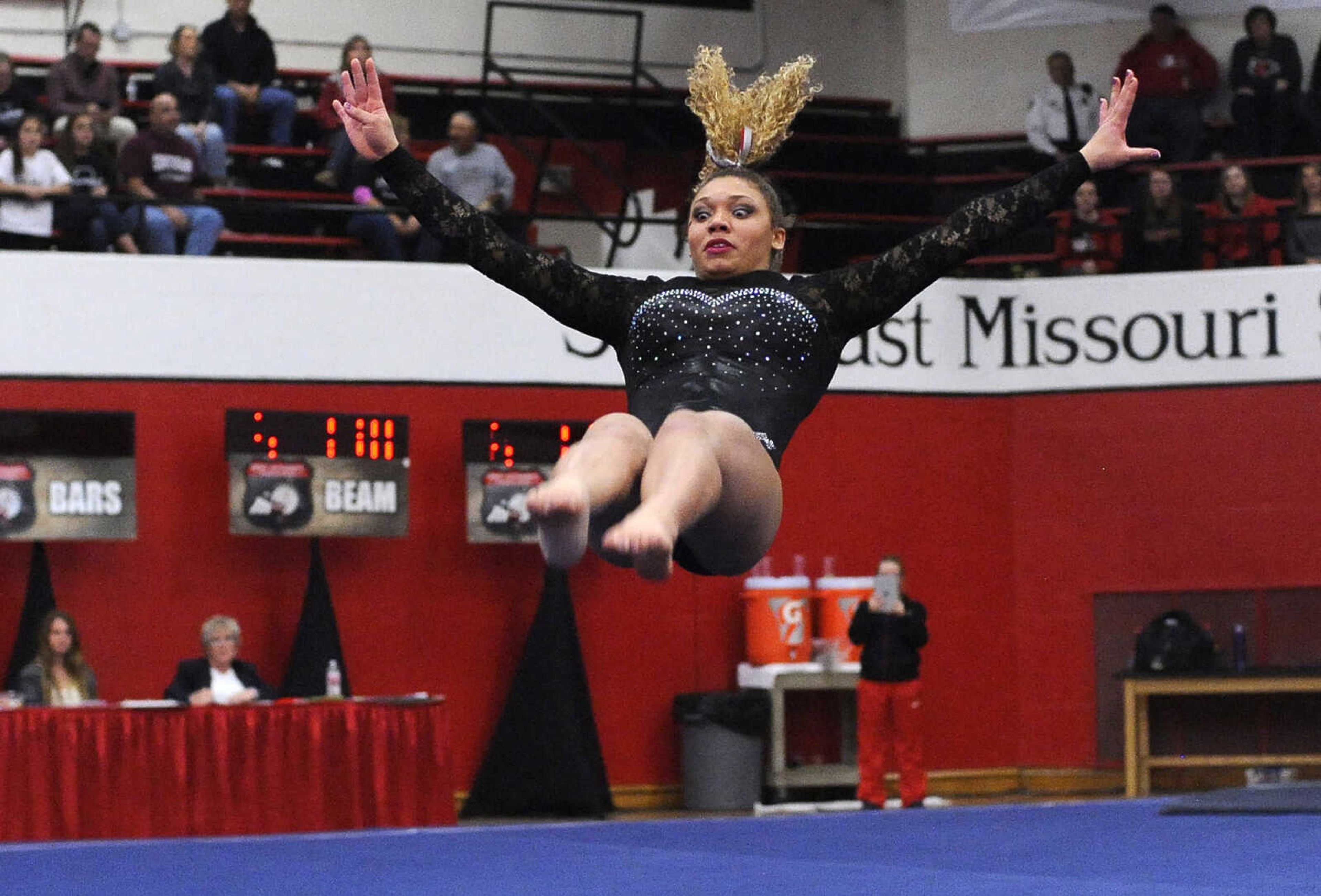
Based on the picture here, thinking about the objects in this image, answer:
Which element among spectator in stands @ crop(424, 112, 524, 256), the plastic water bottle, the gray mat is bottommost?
Result: the gray mat

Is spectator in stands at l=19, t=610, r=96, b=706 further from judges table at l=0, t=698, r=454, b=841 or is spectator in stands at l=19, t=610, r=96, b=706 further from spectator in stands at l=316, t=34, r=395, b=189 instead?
spectator in stands at l=316, t=34, r=395, b=189

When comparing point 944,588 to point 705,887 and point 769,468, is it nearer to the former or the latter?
point 705,887

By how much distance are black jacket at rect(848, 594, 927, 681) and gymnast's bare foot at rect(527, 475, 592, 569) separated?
6.97m

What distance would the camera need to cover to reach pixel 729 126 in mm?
5516

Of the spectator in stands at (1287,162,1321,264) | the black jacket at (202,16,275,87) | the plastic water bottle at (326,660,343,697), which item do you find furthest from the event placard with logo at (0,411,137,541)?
the spectator in stands at (1287,162,1321,264)

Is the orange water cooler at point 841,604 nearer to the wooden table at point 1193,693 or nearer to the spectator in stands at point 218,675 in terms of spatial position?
the wooden table at point 1193,693

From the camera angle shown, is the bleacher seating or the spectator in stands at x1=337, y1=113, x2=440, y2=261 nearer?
the spectator in stands at x1=337, y1=113, x2=440, y2=261

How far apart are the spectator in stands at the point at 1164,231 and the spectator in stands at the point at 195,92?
543cm

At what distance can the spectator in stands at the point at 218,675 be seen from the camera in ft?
32.2

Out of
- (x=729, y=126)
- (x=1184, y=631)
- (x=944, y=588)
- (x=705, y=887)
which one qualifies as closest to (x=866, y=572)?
(x=944, y=588)

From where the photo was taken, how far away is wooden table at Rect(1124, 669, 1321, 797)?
11.7 metres

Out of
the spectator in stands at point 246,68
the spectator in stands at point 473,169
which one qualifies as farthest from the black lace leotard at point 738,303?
the spectator in stands at point 246,68

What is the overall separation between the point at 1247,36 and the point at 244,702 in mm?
8289

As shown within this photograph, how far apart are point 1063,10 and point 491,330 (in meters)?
4.92
